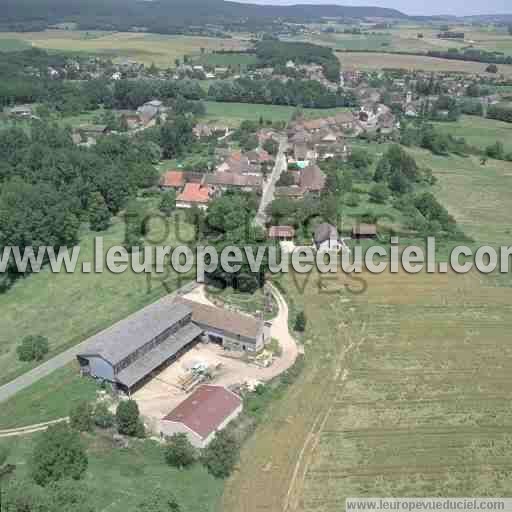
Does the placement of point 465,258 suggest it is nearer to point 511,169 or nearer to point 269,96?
point 511,169

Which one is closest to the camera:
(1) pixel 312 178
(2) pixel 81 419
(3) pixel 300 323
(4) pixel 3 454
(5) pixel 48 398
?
(4) pixel 3 454

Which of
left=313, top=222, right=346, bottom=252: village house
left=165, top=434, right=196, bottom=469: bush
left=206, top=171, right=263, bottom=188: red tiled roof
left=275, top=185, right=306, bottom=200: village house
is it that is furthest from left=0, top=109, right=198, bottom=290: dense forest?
left=165, top=434, right=196, bottom=469: bush

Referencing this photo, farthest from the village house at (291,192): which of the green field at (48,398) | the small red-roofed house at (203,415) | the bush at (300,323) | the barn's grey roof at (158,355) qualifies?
the green field at (48,398)

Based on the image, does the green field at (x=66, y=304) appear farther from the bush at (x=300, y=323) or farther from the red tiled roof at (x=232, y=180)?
the red tiled roof at (x=232, y=180)

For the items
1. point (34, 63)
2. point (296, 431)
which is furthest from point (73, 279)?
point (34, 63)

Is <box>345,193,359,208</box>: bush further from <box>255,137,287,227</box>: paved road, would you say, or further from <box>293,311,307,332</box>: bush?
<box>293,311,307,332</box>: bush

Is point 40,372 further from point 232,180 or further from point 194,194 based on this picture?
point 232,180

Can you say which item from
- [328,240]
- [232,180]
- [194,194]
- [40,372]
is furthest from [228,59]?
[40,372]
